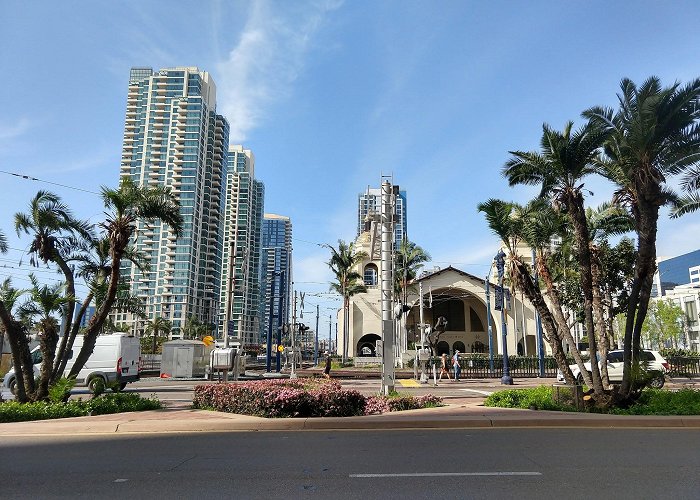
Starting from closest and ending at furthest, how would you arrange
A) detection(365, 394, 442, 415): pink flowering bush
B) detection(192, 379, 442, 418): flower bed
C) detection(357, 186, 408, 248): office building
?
1. detection(192, 379, 442, 418): flower bed
2. detection(365, 394, 442, 415): pink flowering bush
3. detection(357, 186, 408, 248): office building

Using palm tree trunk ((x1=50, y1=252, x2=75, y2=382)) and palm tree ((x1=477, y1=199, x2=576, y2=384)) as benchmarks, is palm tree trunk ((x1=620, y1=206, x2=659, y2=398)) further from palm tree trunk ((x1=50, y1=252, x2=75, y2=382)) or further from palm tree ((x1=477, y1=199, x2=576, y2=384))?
palm tree trunk ((x1=50, y1=252, x2=75, y2=382))

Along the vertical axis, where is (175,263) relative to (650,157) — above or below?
above

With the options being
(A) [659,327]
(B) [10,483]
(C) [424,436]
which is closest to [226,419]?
(C) [424,436]

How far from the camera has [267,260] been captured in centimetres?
11081

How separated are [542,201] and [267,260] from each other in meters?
96.2

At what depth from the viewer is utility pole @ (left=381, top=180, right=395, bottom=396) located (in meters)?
16.1

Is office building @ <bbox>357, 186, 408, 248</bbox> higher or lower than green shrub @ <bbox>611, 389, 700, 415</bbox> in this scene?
higher

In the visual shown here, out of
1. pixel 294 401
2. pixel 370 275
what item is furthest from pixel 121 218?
pixel 370 275

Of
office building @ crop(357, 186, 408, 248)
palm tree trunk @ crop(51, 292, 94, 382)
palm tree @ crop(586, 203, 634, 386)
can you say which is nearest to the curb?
palm tree trunk @ crop(51, 292, 94, 382)

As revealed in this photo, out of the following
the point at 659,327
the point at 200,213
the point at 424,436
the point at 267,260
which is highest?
the point at 200,213

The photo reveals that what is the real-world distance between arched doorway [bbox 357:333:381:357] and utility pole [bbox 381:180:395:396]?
38676 mm

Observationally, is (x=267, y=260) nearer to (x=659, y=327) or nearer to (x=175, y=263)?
(x=175, y=263)

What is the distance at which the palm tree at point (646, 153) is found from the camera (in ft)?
46.0

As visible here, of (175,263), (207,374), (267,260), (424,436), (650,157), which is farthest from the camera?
(175,263)
